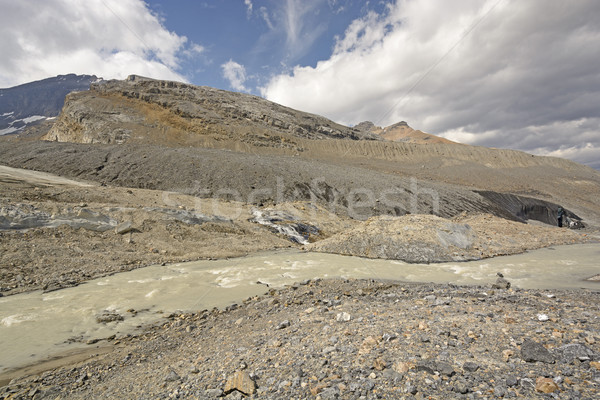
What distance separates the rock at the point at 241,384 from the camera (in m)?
3.11

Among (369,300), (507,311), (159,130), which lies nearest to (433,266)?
(369,300)

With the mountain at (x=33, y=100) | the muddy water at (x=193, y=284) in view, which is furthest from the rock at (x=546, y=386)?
the mountain at (x=33, y=100)

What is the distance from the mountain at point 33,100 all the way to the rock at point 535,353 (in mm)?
176023

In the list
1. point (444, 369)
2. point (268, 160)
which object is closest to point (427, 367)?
point (444, 369)

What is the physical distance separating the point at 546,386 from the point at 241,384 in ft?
9.12

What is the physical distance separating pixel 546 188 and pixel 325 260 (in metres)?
50.6

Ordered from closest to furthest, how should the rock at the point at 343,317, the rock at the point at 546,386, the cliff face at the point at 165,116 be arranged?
the rock at the point at 546,386 < the rock at the point at 343,317 < the cliff face at the point at 165,116

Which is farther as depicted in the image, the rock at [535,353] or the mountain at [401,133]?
the mountain at [401,133]

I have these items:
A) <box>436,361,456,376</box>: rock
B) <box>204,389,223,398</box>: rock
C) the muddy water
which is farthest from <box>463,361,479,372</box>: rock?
the muddy water

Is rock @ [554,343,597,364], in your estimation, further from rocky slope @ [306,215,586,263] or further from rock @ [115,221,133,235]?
rock @ [115,221,133,235]

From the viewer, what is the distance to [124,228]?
482 inches

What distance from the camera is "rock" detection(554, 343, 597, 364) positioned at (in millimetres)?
2996

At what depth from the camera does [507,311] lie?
4.62 metres

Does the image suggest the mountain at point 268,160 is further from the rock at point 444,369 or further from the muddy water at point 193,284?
the rock at point 444,369
